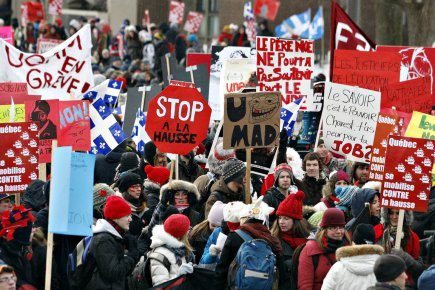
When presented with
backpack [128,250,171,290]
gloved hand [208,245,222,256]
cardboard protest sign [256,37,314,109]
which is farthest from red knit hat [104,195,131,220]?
cardboard protest sign [256,37,314,109]

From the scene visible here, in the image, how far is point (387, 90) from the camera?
51.2 ft

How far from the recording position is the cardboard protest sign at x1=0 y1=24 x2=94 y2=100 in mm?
17047

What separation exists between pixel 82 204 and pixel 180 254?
2.77 ft

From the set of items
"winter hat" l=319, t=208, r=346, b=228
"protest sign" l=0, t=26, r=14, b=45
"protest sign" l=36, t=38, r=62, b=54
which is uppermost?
"protest sign" l=0, t=26, r=14, b=45

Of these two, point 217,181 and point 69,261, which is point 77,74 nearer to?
point 217,181

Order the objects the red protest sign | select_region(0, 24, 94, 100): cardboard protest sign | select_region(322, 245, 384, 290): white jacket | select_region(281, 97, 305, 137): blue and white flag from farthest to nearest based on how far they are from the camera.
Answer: select_region(0, 24, 94, 100): cardboard protest sign
select_region(281, 97, 305, 137): blue and white flag
the red protest sign
select_region(322, 245, 384, 290): white jacket

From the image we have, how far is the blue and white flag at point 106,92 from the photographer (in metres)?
17.2

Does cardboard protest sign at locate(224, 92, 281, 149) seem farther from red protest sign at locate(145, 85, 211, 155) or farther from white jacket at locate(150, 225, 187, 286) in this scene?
white jacket at locate(150, 225, 187, 286)

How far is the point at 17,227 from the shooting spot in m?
10.1

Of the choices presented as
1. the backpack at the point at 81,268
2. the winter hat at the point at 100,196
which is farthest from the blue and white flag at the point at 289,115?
the backpack at the point at 81,268

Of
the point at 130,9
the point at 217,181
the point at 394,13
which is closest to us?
the point at 217,181

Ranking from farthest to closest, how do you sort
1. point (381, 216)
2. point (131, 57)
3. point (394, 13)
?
point (131, 57) < point (394, 13) < point (381, 216)

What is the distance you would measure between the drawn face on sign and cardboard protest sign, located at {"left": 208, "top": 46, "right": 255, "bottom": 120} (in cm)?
466

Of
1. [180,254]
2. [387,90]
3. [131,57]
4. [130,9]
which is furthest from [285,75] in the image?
[130,9]
